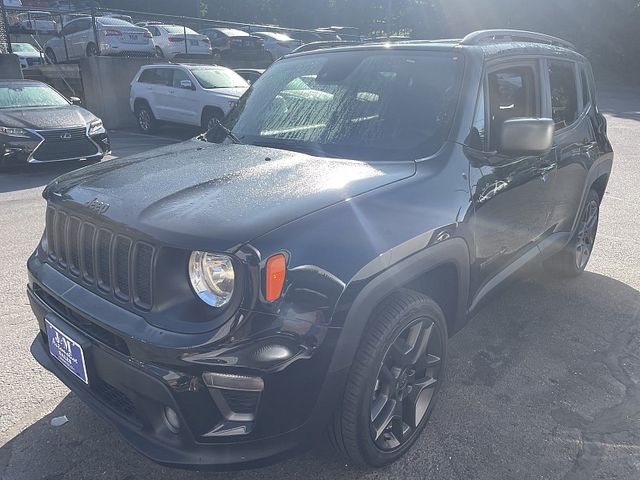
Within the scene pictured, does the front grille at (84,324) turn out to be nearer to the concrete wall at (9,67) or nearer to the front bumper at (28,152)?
the front bumper at (28,152)

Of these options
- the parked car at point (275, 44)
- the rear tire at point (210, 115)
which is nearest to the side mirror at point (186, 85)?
the rear tire at point (210, 115)

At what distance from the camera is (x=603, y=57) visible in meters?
29.4

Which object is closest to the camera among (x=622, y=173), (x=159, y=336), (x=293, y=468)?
(x=159, y=336)

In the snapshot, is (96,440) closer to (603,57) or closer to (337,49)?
(337,49)

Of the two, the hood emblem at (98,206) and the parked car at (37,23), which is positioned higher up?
the hood emblem at (98,206)

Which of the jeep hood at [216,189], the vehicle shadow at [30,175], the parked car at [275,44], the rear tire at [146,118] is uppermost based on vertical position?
the jeep hood at [216,189]

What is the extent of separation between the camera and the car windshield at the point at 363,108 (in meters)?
2.82

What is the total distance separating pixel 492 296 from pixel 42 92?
31.2ft

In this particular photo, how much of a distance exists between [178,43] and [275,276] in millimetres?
19391

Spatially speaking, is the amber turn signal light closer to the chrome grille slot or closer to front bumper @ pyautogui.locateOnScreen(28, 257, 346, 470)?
front bumper @ pyautogui.locateOnScreen(28, 257, 346, 470)

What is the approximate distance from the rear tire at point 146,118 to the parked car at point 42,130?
4.20 m

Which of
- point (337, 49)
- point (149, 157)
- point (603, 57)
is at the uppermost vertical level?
point (337, 49)

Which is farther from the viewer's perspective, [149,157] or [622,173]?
[622,173]

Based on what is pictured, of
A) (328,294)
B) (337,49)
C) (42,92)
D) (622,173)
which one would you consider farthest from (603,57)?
(328,294)
